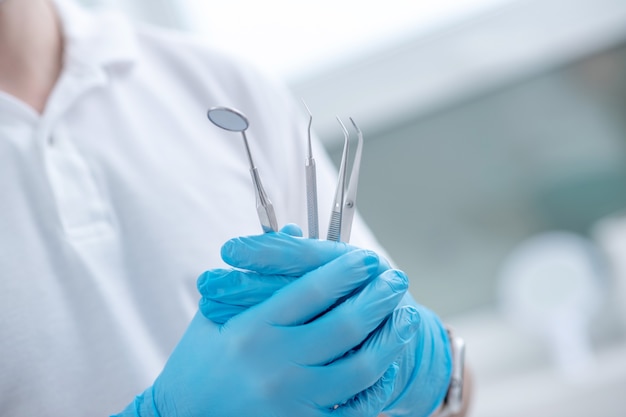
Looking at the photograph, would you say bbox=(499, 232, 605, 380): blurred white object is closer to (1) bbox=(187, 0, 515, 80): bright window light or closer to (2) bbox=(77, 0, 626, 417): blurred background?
(2) bbox=(77, 0, 626, 417): blurred background

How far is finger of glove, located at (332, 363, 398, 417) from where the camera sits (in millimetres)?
615

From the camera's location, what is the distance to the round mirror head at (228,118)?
1.79 feet

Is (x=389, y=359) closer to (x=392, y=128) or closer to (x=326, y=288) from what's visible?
(x=326, y=288)

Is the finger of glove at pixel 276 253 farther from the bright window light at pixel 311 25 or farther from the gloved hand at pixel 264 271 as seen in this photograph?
the bright window light at pixel 311 25

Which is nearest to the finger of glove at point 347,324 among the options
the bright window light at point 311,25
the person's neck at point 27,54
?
the person's neck at point 27,54

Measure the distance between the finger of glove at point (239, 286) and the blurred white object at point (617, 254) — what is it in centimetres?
99

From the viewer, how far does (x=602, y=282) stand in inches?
58.4

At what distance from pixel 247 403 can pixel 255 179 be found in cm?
20

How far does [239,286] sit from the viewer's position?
24.5 inches

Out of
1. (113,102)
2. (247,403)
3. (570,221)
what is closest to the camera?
(247,403)

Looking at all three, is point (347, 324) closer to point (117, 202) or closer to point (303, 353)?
point (303, 353)

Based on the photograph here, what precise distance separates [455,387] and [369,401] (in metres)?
0.18

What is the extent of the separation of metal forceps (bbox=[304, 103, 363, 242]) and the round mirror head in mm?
69

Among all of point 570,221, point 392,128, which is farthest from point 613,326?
point 392,128
